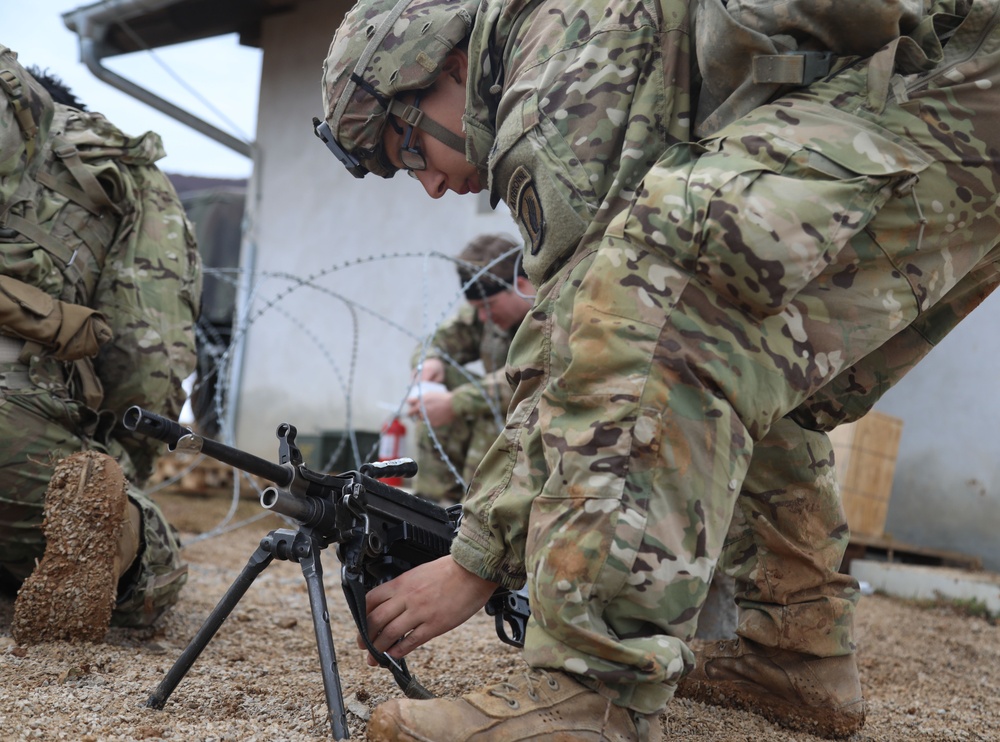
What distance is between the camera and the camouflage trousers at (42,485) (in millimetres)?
2725

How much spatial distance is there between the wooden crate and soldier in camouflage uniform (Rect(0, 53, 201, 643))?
3.65 metres

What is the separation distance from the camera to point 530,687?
163 cm

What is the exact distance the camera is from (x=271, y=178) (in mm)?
9281

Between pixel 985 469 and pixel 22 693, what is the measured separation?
5.51 meters

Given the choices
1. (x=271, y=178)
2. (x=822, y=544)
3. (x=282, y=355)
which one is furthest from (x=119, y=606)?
(x=271, y=178)

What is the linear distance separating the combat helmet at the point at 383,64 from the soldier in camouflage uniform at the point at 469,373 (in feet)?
9.24

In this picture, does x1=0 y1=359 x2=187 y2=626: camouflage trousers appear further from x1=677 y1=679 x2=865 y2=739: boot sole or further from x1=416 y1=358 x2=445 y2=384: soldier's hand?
x1=416 y1=358 x2=445 y2=384: soldier's hand

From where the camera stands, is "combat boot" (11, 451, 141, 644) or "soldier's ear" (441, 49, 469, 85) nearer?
"soldier's ear" (441, 49, 469, 85)

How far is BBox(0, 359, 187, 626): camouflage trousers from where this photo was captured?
2725mm

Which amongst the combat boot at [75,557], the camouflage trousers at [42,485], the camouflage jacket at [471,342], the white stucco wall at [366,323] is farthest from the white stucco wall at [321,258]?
the combat boot at [75,557]

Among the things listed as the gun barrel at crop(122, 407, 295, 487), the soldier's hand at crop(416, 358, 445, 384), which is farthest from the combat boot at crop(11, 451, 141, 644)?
the soldier's hand at crop(416, 358, 445, 384)

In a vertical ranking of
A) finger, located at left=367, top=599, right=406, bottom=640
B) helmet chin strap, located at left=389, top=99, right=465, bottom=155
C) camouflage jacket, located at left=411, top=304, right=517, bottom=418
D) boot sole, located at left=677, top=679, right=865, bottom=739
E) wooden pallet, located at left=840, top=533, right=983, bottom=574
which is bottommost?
wooden pallet, located at left=840, top=533, right=983, bottom=574

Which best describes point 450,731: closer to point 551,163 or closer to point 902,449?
point 551,163

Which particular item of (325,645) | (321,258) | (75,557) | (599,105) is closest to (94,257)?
(75,557)
